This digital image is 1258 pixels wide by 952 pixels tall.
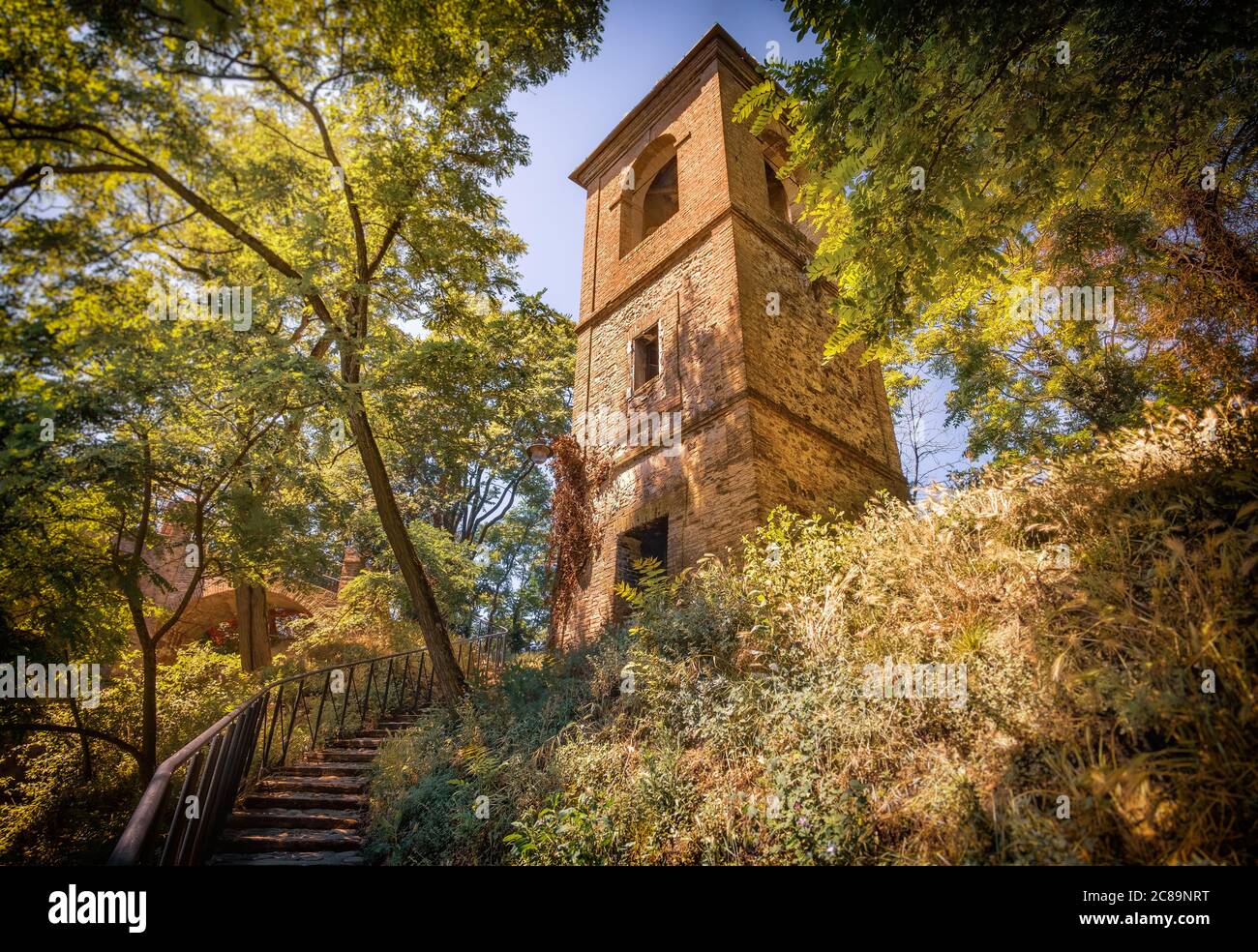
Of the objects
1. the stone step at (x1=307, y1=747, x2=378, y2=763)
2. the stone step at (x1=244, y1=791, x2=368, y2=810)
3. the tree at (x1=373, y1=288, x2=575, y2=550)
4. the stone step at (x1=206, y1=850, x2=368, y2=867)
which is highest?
the tree at (x1=373, y1=288, x2=575, y2=550)

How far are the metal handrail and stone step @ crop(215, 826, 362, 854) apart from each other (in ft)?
0.67

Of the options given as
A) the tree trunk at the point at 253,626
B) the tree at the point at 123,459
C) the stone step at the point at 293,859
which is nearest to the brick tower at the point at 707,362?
the stone step at the point at 293,859

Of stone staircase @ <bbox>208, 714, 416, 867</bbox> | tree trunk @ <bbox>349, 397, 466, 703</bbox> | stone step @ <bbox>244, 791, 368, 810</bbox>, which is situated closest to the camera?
stone staircase @ <bbox>208, 714, 416, 867</bbox>

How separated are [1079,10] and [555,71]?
17.9 feet

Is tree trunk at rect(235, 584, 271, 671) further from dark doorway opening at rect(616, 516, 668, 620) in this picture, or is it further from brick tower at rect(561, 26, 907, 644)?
dark doorway opening at rect(616, 516, 668, 620)

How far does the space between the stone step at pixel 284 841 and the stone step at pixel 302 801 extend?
0.46 metres

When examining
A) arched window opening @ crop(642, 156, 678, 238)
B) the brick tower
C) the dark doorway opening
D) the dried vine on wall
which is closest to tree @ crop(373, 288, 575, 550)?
the dried vine on wall

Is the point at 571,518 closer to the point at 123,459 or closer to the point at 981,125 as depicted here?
the point at 123,459

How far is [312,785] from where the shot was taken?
670cm

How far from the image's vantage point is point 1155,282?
24.3 ft

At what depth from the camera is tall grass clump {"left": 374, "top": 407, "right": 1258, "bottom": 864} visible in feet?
8.17

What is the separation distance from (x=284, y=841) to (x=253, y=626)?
7460 millimetres

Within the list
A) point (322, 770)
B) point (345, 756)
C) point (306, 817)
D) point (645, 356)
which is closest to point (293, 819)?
point (306, 817)

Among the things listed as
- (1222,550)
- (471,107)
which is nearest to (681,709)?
(1222,550)
